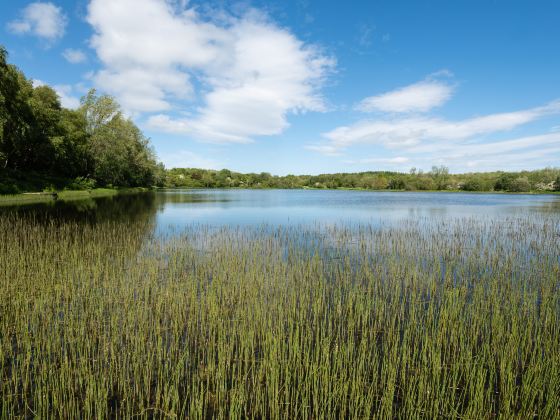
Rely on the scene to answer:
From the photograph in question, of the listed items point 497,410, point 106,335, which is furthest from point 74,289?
point 497,410

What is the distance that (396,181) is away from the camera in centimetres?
12738

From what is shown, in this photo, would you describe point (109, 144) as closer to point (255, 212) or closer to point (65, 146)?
point (65, 146)

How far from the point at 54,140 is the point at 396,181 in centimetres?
11579

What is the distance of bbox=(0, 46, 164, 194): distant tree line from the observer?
110 feet

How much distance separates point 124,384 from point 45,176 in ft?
172

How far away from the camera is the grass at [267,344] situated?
4262 millimetres

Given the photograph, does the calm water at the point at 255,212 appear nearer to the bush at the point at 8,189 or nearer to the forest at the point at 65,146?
the bush at the point at 8,189

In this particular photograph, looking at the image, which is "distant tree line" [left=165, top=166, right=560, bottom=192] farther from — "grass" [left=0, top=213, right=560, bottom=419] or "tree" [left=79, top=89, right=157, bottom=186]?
"grass" [left=0, top=213, right=560, bottom=419]

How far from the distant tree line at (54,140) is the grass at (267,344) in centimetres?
3222

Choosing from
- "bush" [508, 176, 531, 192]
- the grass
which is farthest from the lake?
"bush" [508, 176, 531, 192]

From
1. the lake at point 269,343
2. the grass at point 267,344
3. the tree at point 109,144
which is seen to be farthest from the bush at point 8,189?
the grass at point 267,344

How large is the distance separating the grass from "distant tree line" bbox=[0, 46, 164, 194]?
1268 inches

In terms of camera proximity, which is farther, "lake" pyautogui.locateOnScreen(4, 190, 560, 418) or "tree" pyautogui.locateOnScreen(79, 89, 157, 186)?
"tree" pyautogui.locateOnScreen(79, 89, 157, 186)

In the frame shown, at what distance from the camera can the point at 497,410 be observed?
4449mm
